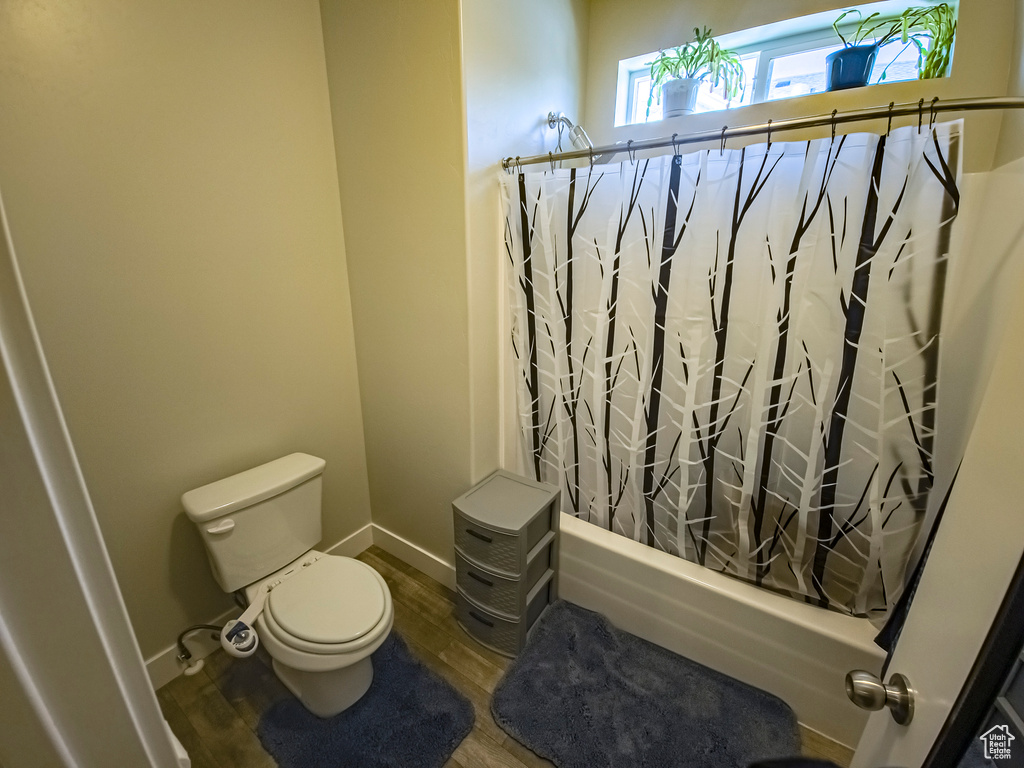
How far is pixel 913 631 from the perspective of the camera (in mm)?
593

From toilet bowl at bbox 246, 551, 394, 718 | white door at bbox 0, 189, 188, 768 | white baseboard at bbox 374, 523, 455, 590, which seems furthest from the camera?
white baseboard at bbox 374, 523, 455, 590

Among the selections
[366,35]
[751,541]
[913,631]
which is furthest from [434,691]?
[366,35]

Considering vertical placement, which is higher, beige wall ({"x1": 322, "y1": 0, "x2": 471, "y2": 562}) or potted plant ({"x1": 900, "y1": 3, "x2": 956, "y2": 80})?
potted plant ({"x1": 900, "y1": 3, "x2": 956, "y2": 80})

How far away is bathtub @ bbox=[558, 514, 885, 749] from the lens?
4.09 feet

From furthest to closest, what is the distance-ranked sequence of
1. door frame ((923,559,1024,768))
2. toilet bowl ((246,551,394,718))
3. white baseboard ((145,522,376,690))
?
white baseboard ((145,522,376,690)) < toilet bowl ((246,551,394,718)) < door frame ((923,559,1024,768))

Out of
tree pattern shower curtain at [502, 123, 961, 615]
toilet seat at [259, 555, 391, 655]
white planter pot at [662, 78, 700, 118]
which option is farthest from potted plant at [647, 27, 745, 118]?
toilet seat at [259, 555, 391, 655]

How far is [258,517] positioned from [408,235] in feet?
3.64

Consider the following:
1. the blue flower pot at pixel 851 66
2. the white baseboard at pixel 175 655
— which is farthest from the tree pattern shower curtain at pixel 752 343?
the white baseboard at pixel 175 655

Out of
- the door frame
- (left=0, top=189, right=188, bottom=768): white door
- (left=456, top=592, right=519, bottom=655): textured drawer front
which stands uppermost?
(left=0, top=189, right=188, bottom=768): white door

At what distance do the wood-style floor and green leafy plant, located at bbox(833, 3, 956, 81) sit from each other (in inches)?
83.5

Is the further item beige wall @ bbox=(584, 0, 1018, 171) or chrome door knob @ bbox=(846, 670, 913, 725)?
beige wall @ bbox=(584, 0, 1018, 171)

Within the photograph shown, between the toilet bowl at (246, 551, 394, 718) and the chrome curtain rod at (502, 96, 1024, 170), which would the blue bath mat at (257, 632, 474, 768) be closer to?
the toilet bowl at (246, 551, 394, 718)

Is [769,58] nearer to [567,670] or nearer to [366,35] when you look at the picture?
[366,35]

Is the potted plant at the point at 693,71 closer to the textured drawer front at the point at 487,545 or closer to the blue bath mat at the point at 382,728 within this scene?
the textured drawer front at the point at 487,545
